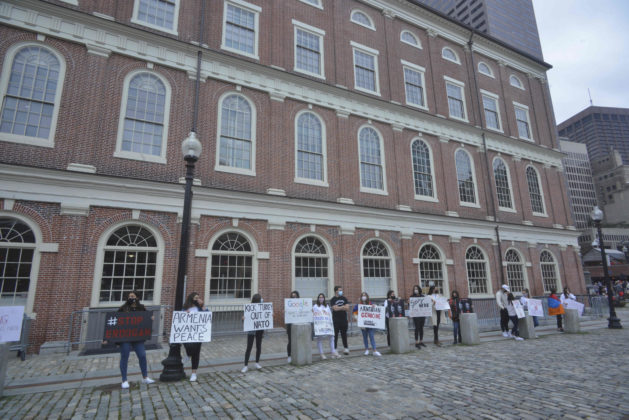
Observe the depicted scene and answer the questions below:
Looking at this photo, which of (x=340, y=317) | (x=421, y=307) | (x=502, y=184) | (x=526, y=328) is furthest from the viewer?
(x=502, y=184)

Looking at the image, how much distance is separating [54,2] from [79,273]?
10.1 m

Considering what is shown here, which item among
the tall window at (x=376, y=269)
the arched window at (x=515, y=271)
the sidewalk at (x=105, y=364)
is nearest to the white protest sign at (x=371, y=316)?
the sidewalk at (x=105, y=364)

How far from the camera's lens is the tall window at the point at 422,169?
20.4 metres

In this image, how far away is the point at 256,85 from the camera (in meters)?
16.3

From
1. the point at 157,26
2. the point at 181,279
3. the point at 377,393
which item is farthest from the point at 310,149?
the point at 377,393

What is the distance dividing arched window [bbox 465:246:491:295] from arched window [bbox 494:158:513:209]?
4573mm

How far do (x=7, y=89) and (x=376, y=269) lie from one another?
54.0ft

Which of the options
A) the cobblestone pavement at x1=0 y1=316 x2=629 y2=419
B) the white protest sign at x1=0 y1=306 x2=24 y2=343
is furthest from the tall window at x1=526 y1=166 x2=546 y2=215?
the white protest sign at x1=0 y1=306 x2=24 y2=343

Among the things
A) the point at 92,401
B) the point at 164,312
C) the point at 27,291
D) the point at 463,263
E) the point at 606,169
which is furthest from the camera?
the point at 606,169

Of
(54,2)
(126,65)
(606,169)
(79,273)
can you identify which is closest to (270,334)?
(79,273)

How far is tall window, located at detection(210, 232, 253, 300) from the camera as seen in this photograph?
1384 centimetres

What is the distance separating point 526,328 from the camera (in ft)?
43.4

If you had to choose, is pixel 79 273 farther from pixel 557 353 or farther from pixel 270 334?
pixel 557 353

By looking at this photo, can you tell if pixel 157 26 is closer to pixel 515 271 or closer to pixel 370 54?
pixel 370 54
